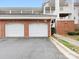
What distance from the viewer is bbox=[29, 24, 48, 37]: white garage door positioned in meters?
34.9

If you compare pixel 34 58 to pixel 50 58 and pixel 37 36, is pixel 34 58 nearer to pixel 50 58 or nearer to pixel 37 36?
pixel 50 58

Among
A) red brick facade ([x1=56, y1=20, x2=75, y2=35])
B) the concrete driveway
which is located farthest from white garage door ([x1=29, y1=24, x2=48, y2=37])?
the concrete driveway

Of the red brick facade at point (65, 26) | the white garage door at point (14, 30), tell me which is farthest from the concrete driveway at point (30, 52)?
the red brick facade at point (65, 26)

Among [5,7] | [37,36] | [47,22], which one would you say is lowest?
[37,36]

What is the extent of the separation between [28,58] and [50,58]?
4.02 feet

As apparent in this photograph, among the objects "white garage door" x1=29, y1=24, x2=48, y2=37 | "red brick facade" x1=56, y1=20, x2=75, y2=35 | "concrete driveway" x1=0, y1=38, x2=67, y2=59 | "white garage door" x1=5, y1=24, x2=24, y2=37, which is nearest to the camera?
"concrete driveway" x1=0, y1=38, x2=67, y2=59

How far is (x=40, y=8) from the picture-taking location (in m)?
53.7

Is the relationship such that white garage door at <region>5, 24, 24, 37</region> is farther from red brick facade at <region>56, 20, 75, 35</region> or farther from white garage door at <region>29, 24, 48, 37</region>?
red brick facade at <region>56, 20, 75, 35</region>

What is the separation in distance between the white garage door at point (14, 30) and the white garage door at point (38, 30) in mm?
1407

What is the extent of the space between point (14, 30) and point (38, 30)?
3747 millimetres

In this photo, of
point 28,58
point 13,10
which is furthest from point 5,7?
point 28,58

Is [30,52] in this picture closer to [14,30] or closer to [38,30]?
[38,30]

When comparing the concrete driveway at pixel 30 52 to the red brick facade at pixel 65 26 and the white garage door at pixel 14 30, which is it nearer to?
the white garage door at pixel 14 30

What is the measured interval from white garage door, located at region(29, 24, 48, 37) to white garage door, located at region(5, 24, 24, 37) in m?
1.41
